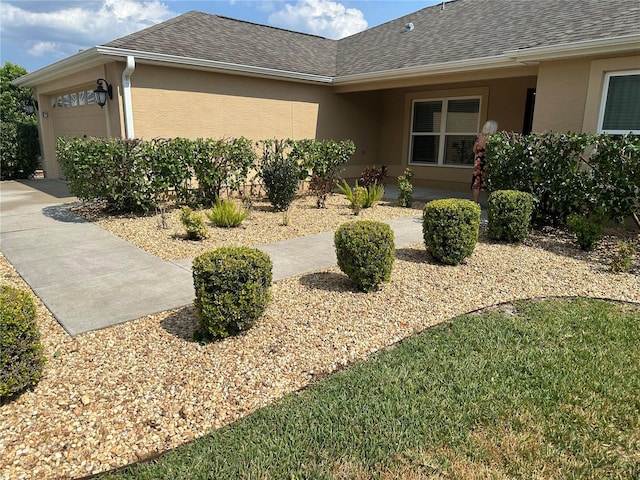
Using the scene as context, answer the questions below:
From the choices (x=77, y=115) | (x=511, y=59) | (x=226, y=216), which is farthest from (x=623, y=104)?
(x=77, y=115)

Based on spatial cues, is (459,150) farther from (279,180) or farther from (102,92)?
(102,92)

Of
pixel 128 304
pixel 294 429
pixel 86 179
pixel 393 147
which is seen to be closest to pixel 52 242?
pixel 86 179

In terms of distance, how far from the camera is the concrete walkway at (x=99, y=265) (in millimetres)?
4418

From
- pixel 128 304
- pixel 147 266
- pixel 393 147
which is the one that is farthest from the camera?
pixel 393 147

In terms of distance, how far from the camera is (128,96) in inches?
377

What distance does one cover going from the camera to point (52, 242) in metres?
6.93

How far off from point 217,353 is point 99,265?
3044 mm

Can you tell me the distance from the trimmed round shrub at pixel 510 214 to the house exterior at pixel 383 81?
3.14m

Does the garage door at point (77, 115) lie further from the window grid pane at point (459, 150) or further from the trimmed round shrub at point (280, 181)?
the window grid pane at point (459, 150)

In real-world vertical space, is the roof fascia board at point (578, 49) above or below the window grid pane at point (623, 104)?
above

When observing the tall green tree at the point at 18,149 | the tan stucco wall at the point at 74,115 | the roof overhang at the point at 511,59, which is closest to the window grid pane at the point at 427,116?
the roof overhang at the point at 511,59

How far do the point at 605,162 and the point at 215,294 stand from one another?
257 inches

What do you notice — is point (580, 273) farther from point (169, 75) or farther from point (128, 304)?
point (169, 75)

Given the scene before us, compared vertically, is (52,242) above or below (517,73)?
below
